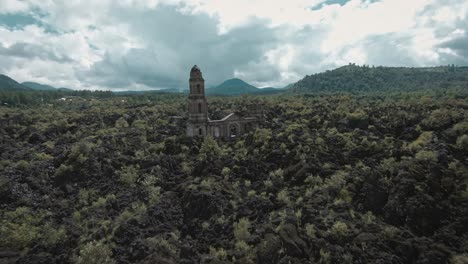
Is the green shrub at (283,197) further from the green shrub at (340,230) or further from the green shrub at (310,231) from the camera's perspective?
the green shrub at (340,230)

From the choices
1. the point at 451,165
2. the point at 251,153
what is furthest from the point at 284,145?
the point at 451,165

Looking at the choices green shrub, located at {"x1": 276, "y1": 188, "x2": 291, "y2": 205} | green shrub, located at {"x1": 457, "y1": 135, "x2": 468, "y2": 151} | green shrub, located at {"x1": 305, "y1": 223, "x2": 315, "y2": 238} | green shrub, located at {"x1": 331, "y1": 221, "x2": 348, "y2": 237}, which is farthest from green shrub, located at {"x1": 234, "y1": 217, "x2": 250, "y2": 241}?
green shrub, located at {"x1": 457, "y1": 135, "x2": 468, "y2": 151}

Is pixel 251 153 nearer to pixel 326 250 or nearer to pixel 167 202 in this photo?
pixel 167 202

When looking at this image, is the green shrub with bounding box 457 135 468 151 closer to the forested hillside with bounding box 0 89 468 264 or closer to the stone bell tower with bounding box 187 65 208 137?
the forested hillside with bounding box 0 89 468 264

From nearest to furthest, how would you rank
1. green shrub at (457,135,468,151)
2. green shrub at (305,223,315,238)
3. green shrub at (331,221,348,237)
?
1. green shrub at (331,221,348,237)
2. green shrub at (305,223,315,238)
3. green shrub at (457,135,468,151)

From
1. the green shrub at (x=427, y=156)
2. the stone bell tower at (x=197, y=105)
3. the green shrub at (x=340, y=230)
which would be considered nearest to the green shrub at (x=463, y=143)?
the green shrub at (x=427, y=156)

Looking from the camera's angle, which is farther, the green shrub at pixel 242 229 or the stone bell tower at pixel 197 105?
the stone bell tower at pixel 197 105

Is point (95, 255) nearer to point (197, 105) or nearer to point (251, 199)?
point (251, 199)

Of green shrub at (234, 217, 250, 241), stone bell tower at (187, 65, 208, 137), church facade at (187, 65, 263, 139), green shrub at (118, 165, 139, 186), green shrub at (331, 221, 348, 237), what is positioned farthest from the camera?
church facade at (187, 65, 263, 139)
